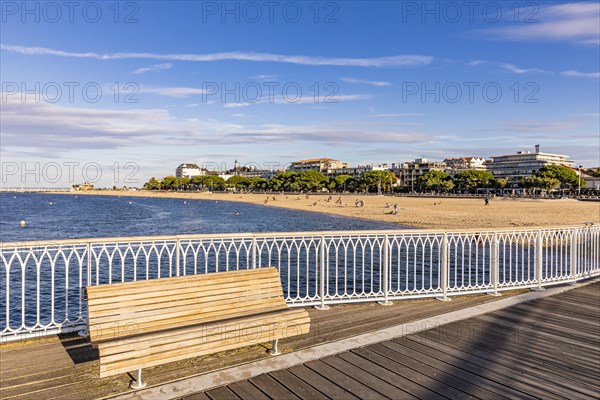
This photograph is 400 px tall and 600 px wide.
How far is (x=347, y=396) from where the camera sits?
12.8 ft

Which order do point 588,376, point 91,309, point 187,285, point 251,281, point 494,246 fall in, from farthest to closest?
point 494,246 → point 251,281 → point 187,285 → point 588,376 → point 91,309

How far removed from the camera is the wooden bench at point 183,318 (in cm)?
393

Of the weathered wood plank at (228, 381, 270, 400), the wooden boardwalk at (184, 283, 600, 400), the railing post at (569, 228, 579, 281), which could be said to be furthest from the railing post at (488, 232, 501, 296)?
the weathered wood plank at (228, 381, 270, 400)

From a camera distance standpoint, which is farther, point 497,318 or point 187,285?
point 497,318

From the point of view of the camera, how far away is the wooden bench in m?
3.93

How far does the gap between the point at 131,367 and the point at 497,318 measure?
18.0 feet

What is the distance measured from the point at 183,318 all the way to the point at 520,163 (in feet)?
598

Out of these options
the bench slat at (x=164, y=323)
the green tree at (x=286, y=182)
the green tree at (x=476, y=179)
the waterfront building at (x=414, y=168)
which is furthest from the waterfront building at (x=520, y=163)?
the bench slat at (x=164, y=323)

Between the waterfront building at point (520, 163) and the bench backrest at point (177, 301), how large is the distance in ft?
536

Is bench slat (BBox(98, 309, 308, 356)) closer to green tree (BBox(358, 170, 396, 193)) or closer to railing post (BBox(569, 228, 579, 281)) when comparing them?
railing post (BBox(569, 228, 579, 281))

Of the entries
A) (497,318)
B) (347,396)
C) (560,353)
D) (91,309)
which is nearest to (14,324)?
(91,309)

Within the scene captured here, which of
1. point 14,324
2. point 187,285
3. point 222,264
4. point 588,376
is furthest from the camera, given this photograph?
point 222,264

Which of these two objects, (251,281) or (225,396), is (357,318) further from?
(225,396)

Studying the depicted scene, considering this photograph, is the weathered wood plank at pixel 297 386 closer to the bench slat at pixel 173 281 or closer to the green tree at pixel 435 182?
the bench slat at pixel 173 281
